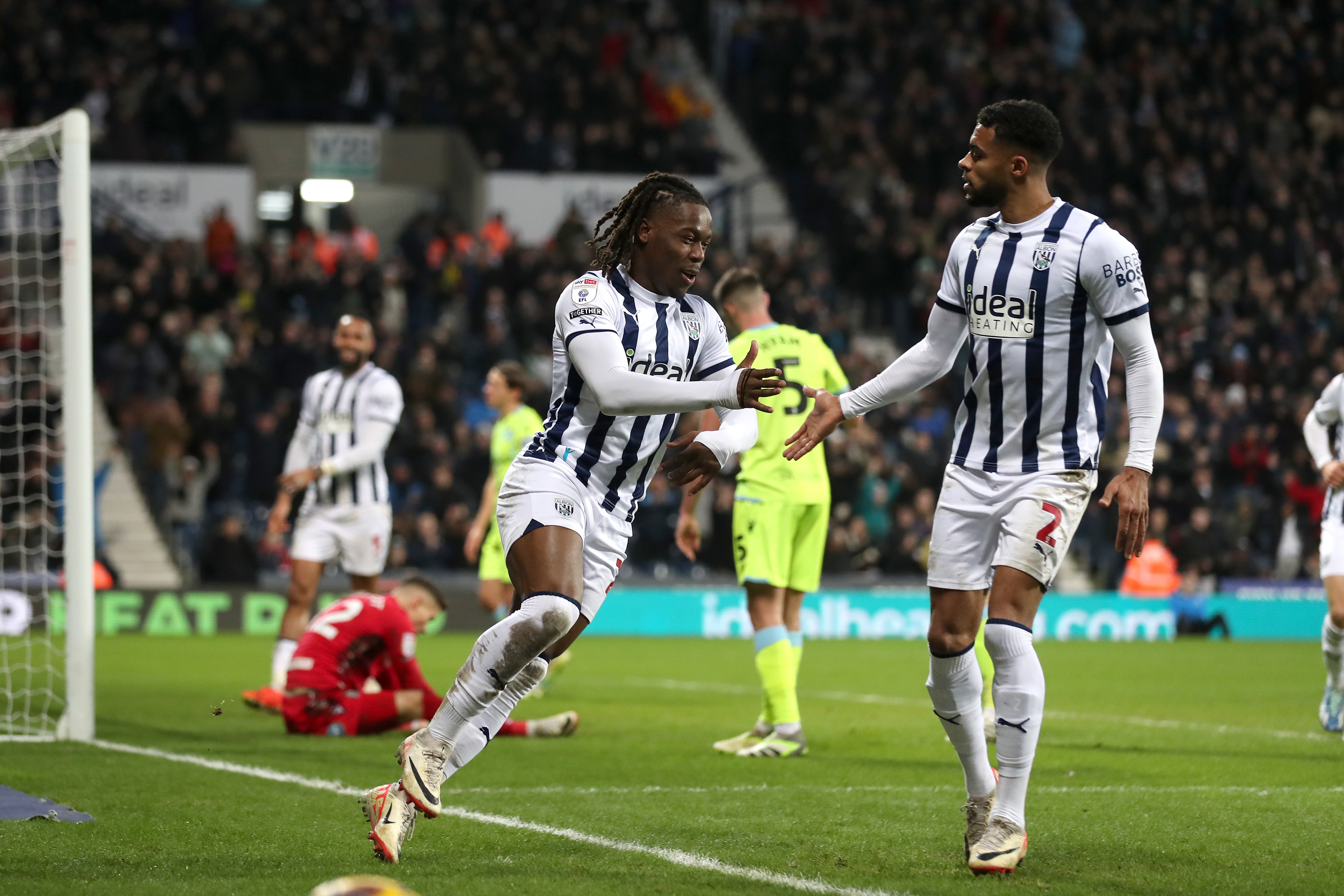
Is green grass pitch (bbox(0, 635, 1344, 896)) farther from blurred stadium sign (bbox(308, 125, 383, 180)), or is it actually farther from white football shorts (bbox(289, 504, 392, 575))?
blurred stadium sign (bbox(308, 125, 383, 180))

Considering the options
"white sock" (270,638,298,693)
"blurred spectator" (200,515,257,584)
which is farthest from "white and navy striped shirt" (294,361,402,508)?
"blurred spectator" (200,515,257,584)

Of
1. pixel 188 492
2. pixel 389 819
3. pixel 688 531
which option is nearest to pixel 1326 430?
pixel 688 531

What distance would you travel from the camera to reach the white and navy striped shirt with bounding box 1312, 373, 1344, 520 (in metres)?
9.36

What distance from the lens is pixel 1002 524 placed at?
17.8ft

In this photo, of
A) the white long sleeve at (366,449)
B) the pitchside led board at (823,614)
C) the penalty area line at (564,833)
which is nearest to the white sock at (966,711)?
the penalty area line at (564,833)

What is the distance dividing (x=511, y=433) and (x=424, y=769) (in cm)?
730

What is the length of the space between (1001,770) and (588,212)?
21.1 meters

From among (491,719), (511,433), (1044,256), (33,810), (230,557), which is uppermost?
(1044,256)

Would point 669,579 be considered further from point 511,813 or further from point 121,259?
point 511,813

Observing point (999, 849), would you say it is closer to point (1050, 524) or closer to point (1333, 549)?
point (1050, 524)

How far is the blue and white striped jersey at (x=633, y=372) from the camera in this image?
552cm

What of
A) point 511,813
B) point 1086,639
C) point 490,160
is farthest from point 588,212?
point 511,813

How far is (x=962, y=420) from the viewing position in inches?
223

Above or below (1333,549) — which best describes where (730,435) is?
above
